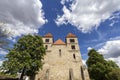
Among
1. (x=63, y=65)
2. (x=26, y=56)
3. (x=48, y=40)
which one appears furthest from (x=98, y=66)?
(x=26, y=56)

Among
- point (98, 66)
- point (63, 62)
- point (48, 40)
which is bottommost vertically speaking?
point (98, 66)

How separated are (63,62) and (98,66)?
9.92 metres

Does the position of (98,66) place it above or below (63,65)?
below

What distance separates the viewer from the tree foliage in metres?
32.7

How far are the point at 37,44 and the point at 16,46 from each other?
440 centimetres

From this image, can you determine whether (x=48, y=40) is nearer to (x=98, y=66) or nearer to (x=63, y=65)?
(x=63, y=65)

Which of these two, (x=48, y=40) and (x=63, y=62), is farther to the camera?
(x=48, y=40)

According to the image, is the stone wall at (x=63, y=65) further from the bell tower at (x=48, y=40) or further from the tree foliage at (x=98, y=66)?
the tree foliage at (x=98, y=66)

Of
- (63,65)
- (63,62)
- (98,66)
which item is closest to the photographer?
(63,65)

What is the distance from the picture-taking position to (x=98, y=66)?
3328 centimetres

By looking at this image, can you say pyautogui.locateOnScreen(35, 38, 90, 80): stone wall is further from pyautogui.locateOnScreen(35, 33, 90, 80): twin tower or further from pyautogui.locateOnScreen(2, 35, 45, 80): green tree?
pyautogui.locateOnScreen(2, 35, 45, 80): green tree

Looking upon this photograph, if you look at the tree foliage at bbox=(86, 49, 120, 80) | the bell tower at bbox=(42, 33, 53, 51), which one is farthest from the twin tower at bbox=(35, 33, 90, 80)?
the tree foliage at bbox=(86, 49, 120, 80)

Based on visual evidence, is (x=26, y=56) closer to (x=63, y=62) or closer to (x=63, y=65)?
(x=63, y=65)

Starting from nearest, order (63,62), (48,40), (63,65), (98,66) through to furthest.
A: (63,65) → (63,62) → (98,66) → (48,40)
